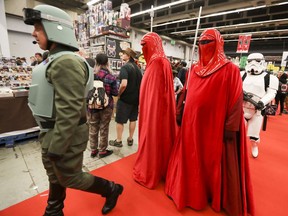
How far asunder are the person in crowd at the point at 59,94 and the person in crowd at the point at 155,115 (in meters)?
0.80

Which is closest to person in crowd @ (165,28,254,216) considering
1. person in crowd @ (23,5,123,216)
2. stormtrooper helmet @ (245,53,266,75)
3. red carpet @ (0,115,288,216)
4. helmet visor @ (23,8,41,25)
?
red carpet @ (0,115,288,216)

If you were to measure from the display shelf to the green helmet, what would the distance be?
2.34 m

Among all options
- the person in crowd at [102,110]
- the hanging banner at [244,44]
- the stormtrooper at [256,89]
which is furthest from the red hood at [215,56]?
the hanging banner at [244,44]

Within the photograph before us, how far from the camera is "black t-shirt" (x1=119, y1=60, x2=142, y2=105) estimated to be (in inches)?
106

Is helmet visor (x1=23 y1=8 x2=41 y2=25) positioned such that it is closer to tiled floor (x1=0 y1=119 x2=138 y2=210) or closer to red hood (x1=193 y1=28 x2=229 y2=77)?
red hood (x1=193 y1=28 x2=229 y2=77)

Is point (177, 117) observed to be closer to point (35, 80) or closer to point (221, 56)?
point (221, 56)

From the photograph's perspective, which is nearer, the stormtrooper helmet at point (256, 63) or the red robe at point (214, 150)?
the red robe at point (214, 150)

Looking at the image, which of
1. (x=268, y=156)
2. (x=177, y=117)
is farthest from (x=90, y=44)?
(x=268, y=156)

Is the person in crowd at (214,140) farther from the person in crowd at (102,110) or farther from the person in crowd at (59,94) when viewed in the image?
the person in crowd at (102,110)

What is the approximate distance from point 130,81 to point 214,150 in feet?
5.53

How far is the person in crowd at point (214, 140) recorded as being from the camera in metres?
1.47

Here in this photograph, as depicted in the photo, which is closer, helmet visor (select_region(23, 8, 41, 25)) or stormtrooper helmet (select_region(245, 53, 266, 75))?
helmet visor (select_region(23, 8, 41, 25))

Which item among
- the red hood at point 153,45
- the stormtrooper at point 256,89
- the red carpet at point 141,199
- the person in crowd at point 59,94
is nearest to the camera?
the person in crowd at point 59,94

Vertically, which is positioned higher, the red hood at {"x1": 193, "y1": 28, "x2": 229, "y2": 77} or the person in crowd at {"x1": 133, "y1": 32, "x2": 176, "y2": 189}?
the red hood at {"x1": 193, "y1": 28, "x2": 229, "y2": 77}
